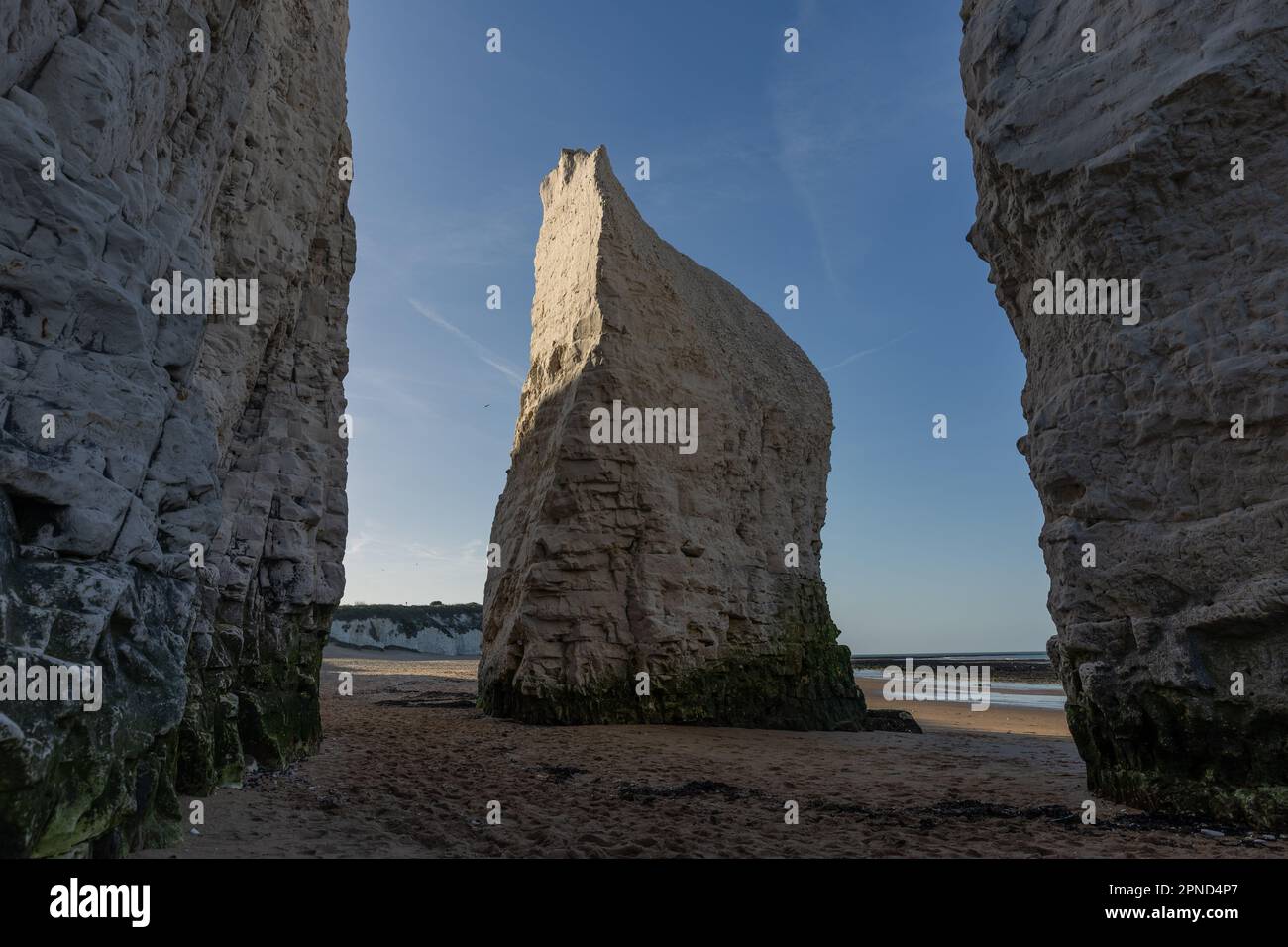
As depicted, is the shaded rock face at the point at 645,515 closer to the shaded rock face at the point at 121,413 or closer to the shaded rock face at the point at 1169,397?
the shaded rock face at the point at 121,413

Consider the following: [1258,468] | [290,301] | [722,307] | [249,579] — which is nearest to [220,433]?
[249,579]

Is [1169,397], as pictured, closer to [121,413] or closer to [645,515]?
[121,413]

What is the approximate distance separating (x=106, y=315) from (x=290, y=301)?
4.86 m

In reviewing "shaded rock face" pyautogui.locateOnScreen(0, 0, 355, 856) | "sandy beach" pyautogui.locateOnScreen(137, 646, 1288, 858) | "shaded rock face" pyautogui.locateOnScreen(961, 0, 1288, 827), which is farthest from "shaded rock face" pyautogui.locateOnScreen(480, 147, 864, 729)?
"shaded rock face" pyautogui.locateOnScreen(961, 0, 1288, 827)

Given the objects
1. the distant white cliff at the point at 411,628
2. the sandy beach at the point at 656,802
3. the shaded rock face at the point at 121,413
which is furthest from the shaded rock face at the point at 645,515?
the distant white cliff at the point at 411,628

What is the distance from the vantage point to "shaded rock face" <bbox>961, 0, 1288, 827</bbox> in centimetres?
632

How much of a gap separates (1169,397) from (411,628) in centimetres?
5841

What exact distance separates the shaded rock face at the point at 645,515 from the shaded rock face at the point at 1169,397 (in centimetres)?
766

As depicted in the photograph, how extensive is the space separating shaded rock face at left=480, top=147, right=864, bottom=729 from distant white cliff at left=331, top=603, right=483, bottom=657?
44.8 m

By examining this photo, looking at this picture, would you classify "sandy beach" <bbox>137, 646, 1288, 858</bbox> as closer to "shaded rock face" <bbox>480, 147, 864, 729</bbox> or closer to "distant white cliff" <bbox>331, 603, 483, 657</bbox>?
"shaded rock face" <bbox>480, 147, 864, 729</bbox>

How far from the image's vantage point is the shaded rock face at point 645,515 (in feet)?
46.5
